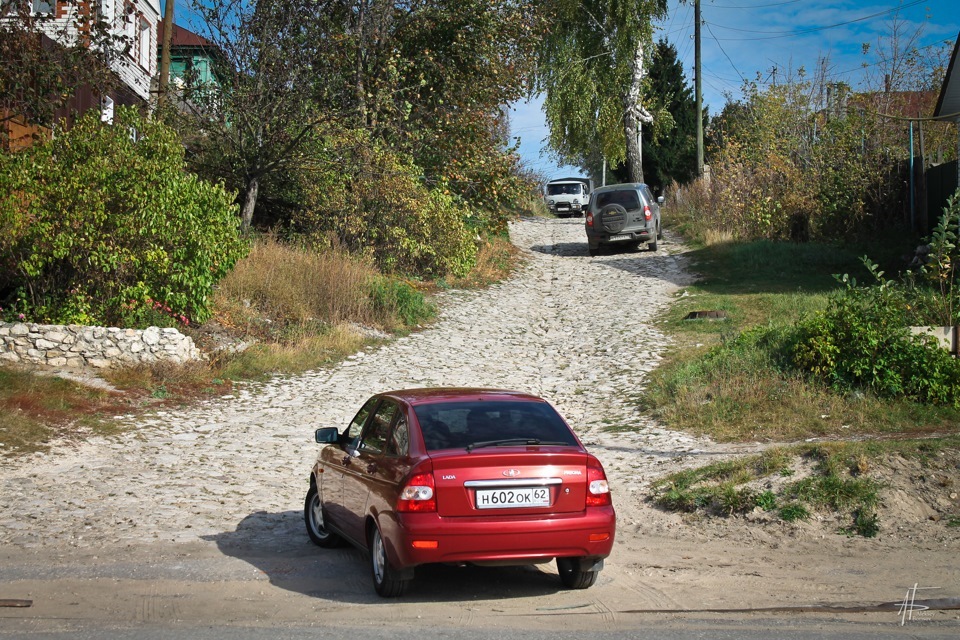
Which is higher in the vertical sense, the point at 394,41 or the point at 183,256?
the point at 394,41

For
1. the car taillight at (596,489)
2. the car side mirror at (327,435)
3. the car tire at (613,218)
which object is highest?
the car tire at (613,218)

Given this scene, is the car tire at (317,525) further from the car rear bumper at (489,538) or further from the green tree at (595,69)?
the green tree at (595,69)

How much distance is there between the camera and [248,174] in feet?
77.6

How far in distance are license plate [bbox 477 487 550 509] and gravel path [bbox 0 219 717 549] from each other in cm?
311

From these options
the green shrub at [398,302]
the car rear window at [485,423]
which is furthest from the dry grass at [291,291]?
the car rear window at [485,423]

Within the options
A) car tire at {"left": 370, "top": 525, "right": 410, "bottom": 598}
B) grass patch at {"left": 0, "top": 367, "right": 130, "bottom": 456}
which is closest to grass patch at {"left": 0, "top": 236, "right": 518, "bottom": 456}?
grass patch at {"left": 0, "top": 367, "right": 130, "bottom": 456}

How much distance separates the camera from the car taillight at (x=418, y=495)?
6.25 metres

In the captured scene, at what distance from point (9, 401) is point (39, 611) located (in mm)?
7214

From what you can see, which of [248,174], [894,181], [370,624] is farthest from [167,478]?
[894,181]

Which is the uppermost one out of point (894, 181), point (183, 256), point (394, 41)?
point (394, 41)

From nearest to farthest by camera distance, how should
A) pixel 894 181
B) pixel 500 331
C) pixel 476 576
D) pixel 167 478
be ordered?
pixel 476 576
pixel 167 478
pixel 500 331
pixel 894 181

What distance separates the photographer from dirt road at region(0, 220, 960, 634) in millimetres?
6418

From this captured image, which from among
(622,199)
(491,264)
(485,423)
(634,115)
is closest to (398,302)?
(491,264)

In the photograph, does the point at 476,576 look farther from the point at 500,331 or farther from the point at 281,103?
the point at 281,103
